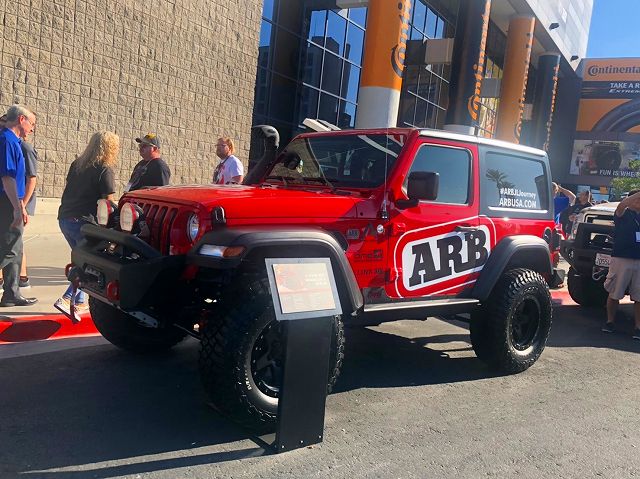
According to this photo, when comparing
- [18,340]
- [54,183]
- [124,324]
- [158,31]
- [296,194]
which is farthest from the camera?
[158,31]

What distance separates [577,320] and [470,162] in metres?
3.92

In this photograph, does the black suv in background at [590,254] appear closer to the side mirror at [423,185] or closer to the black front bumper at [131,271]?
the side mirror at [423,185]

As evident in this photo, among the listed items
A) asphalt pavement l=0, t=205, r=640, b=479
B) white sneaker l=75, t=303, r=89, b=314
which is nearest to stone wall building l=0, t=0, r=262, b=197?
white sneaker l=75, t=303, r=89, b=314

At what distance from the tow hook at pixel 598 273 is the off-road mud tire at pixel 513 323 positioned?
Answer: 3172mm

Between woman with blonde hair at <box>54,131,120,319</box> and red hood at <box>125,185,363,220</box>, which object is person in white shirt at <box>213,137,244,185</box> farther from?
red hood at <box>125,185,363,220</box>

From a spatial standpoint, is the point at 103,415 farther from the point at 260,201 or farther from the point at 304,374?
the point at 260,201

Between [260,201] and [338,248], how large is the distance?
1.78ft

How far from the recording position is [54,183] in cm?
863

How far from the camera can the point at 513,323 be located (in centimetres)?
468

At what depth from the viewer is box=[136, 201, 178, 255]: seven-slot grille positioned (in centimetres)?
339

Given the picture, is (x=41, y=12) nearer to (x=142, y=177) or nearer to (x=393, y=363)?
(x=142, y=177)

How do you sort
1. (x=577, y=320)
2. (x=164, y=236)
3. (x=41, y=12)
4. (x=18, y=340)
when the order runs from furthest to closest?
(x=41, y=12) → (x=577, y=320) → (x=18, y=340) → (x=164, y=236)

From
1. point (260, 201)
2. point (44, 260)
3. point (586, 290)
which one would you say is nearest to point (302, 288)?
point (260, 201)

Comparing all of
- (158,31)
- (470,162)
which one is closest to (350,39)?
(158,31)
